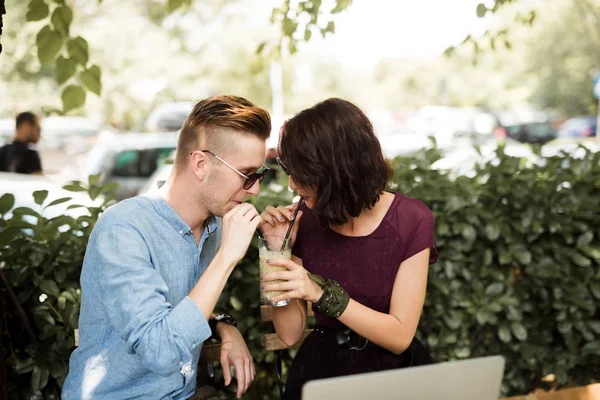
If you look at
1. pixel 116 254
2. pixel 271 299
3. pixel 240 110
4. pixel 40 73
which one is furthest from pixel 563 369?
pixel 40 73

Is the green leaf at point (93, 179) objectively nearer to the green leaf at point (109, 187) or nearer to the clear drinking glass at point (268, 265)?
the green leaf at point (109, 187)

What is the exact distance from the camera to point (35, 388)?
252cm

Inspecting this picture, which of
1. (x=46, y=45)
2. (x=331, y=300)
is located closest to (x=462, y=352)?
(x=331, y=300)

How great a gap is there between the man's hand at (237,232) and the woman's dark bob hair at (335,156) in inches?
14.2

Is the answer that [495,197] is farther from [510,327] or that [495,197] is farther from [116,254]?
[116,254]

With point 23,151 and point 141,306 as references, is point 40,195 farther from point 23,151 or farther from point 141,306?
point 23,151

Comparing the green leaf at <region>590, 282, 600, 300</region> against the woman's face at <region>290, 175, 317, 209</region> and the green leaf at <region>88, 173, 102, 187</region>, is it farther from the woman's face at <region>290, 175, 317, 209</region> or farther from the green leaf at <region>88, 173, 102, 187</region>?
the green leaf at <region>88, 173, 102, 187</region>

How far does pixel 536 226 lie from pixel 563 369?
0.79 m

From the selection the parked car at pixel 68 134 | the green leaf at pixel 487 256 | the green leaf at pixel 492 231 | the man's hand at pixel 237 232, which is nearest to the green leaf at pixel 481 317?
the green leaf at pixel 487 256

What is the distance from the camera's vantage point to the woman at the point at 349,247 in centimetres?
211

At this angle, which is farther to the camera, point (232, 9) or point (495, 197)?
point (232, 9)

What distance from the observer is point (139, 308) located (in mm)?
1650

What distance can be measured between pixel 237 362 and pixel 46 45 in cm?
170

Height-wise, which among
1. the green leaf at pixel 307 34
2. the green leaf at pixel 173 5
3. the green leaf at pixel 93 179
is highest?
the green leaf at pixel 173 5
